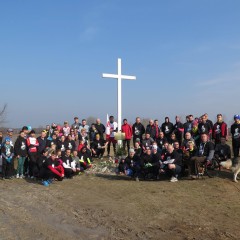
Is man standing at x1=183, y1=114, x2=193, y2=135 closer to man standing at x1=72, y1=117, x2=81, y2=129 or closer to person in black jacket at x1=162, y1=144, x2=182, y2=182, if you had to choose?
person in black jacket at x1=162, y1=144, x2=182, y2=182

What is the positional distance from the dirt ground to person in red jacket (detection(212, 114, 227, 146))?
1.59 m

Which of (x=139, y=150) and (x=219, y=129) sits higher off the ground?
(x=219, y=129)

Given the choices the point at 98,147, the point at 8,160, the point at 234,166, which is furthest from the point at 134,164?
the point at 8,160

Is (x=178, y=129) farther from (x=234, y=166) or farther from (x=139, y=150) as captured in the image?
(x=234, y=166)

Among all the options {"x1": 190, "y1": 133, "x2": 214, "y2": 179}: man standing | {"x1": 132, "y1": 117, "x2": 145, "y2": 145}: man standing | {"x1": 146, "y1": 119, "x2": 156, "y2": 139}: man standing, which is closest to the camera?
{"x1": 190, "y1": 133, "x2": 214, "y2": 179}: man standing

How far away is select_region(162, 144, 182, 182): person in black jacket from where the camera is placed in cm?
1054

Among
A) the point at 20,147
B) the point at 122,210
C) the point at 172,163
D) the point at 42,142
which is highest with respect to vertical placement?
the point at 42,142

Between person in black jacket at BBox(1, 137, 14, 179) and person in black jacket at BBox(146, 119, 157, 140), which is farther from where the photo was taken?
person in black jacket at BBox(146, 119, 157, 140)

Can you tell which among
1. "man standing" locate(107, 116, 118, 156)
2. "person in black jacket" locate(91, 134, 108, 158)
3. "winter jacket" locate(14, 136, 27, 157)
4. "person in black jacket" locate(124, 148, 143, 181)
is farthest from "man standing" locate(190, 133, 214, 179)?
"winter jacket" locate(14, 136, 27, 157)

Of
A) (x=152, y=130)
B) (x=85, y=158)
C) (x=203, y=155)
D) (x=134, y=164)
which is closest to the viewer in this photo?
(x=203, y=155)

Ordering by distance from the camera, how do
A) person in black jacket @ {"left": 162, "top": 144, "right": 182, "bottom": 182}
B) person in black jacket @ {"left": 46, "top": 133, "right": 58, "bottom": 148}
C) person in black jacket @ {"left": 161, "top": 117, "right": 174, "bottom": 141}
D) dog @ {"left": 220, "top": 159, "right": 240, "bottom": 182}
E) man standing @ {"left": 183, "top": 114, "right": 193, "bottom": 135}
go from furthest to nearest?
person in black jacket @ {"left": 161, "top": 117, "right": 174, "bottom": 141}
person in black jacket @ {"left": 46, "top": 133, "right": 58, "bottom": 148}
man standing @ {"left": 183, "top": 114, "right": 193, "bottom": 135}
person in black jacket @ {"left": 162, "top": 144, "right": 182, "bottom": 182}
dog @ {"left": 220, "top": 159, "right": 240, "bottom": 182}

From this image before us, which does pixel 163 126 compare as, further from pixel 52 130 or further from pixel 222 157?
pixel 52 130

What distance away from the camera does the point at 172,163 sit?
10641mm

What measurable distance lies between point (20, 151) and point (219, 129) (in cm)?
699
